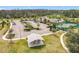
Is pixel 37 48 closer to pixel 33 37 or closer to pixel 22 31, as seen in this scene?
pixel 33 37

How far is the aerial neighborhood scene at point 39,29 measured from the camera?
1.46 m

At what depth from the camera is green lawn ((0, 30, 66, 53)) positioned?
146cm

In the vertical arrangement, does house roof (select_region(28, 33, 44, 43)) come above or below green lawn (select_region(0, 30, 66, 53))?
above

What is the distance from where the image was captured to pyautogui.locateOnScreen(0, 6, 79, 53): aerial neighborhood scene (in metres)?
1.46

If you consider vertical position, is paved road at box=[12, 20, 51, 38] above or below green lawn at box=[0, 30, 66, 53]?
above

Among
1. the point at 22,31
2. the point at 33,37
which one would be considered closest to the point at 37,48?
the point at 33,37

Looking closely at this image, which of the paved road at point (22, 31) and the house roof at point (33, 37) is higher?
the paved road at point (22, 31)

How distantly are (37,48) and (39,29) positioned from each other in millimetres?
180

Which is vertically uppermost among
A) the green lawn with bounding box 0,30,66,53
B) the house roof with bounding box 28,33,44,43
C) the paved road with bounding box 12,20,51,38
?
the paved road with bounding box 12,20,51,38

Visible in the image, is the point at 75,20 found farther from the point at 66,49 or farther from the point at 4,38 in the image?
the point at 4,38
